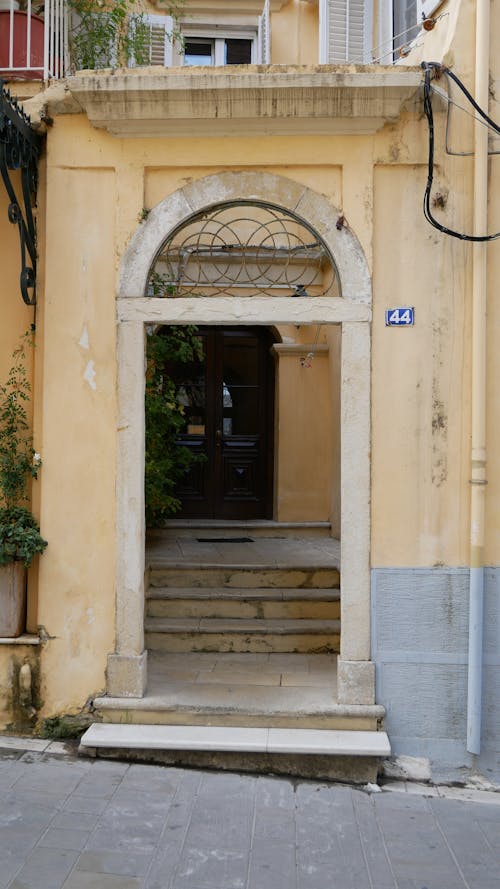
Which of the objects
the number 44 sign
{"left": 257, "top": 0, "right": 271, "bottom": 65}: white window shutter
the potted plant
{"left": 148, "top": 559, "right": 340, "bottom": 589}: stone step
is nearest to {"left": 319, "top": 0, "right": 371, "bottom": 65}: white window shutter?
{"left": 257, "top": 0, "right": 271, "bottom": 65}: white window shutter

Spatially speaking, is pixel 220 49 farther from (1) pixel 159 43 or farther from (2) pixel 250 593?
(2) pixel 250 593

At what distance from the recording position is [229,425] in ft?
31.3

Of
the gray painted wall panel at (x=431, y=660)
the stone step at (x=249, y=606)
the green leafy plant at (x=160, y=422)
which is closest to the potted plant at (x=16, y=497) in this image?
the stone step at (x=249, y=606)

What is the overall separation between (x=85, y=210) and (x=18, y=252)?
1.86ft

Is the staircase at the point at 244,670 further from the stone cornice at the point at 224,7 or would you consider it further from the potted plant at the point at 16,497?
the stone cornice at the point at 224,7

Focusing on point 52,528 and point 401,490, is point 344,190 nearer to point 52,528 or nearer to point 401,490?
point 401,490

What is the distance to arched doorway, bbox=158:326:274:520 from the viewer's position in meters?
9.45

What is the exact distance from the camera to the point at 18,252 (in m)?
5.18

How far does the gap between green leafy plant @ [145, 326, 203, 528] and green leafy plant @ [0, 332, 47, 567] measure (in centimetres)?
190

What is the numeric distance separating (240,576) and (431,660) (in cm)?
213

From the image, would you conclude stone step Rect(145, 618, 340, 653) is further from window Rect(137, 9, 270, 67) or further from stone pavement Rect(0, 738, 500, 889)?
window Rect(137, 9, 270, 67)

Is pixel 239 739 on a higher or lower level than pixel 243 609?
lower

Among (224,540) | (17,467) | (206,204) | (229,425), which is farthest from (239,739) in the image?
(229,425)

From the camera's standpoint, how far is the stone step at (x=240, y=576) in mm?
6543
